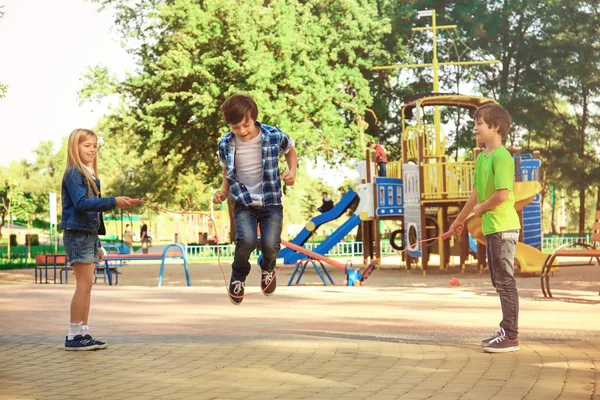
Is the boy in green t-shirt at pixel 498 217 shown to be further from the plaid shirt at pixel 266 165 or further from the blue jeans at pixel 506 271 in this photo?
the plaid shirt at pixel 266 165

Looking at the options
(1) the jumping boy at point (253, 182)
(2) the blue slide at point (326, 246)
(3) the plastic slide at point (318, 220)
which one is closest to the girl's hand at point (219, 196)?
(1) the jumping boy at point (253, 182)

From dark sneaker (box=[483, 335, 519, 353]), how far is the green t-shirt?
87cm

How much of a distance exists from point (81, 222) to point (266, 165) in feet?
5.91

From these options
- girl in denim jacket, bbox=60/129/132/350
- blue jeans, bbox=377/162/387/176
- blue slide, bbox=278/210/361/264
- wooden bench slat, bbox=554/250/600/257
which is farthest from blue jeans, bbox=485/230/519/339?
blue jeans, bbox=377/162/387/176

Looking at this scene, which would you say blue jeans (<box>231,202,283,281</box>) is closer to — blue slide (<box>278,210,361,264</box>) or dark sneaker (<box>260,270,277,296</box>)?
dark sneaker (<box>260,270,277,296</box>)

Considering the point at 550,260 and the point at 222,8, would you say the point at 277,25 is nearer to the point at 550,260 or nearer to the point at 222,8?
the point at 222,8

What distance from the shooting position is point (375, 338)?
29.4 feet

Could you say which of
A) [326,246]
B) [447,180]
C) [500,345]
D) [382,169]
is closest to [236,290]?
[500,345]

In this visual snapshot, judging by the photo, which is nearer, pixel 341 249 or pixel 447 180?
pixel 447 180

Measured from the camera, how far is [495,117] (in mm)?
7926

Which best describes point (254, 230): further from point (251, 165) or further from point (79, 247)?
point (79, 247)

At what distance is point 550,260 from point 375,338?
697 centimetres

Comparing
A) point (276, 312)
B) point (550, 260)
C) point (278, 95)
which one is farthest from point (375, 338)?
point (278, 95)

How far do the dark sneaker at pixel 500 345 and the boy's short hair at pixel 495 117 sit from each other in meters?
1.67
